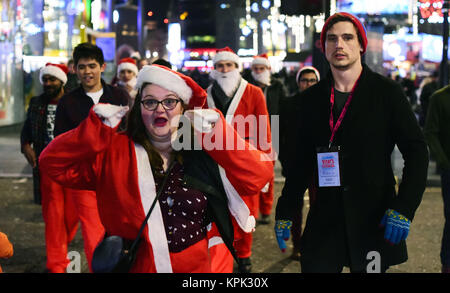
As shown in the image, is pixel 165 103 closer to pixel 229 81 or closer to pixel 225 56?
pixel 229 81

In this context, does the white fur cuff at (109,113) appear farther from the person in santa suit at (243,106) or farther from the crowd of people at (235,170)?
the person in santa suit at (243,106)

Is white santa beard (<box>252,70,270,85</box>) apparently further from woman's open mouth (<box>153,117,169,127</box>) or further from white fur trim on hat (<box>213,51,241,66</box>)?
woman's open mouth (<box>153,117,169,127</box>)

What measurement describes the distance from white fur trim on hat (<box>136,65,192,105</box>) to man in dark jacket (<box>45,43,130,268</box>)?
8.68 ft

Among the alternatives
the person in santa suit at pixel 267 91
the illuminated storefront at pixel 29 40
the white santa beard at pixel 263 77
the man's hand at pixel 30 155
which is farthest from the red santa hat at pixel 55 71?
the illuminated storefront at pixel 29 40

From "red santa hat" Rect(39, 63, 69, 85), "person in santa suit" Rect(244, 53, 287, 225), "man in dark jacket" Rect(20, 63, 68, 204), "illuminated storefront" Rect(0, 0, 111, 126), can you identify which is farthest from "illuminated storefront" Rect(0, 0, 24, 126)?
"man in dark jacket" Rect(20, 63, 68, 204)

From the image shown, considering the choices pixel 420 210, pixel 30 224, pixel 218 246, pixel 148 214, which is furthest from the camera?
pixel 420 210

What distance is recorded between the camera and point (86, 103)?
6102mm

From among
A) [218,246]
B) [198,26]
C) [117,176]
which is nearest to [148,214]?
[117,176]

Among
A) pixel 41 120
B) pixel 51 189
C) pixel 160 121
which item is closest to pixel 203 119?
pixel 160 121

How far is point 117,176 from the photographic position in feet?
9.94

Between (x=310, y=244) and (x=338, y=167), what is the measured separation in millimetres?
485

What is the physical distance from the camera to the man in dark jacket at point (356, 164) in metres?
3.69

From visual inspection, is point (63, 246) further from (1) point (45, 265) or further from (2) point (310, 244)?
(2) point (310, 244)

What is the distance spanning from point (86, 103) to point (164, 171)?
10.3 feet
